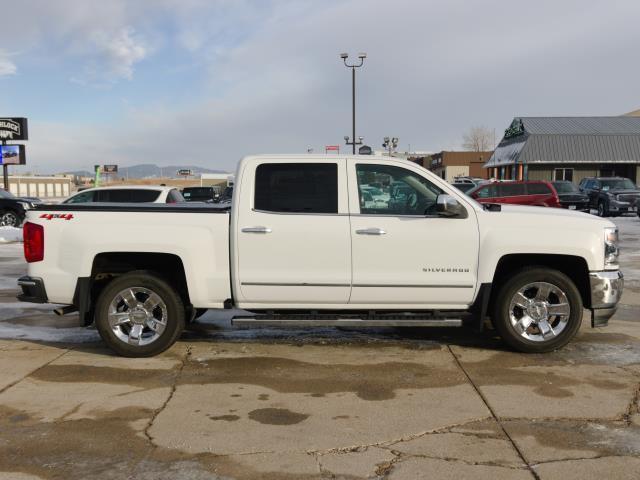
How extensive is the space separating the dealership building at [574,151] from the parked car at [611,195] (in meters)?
14.2

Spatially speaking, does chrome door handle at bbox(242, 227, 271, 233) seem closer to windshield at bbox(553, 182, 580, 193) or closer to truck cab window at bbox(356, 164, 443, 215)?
truck cab window at bbox(356, 164, 443, 215)

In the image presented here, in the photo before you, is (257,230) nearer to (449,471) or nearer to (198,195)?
(449,471)

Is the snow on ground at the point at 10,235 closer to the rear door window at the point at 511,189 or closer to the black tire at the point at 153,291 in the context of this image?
the black tire at the point at 153,291

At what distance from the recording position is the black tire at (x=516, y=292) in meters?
5.71

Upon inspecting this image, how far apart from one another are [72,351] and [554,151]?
41.6 meters

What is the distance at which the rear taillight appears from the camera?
5.72m

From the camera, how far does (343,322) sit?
562 centimetres

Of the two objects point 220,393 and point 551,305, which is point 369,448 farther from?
point 551,305

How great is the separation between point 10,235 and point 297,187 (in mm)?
15689

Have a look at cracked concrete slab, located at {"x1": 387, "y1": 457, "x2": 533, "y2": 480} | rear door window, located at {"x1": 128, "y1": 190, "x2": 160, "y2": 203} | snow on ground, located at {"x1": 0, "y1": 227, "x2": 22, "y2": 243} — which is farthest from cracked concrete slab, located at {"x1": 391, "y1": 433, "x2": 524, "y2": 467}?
snow on ground, located at {"x1": 0, "y1": 227, "x2": 22, "y2": 243}

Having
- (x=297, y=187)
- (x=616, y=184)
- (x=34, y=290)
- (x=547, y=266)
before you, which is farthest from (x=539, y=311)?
(x=616, y=184)

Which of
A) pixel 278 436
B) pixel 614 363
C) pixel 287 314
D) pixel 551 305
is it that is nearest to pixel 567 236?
pixel 551 305

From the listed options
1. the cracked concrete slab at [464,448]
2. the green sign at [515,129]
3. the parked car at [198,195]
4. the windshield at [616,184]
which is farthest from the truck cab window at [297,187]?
the green sign at [515,129]

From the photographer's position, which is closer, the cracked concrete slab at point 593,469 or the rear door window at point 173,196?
the cracked concrete slab at point 593,469
